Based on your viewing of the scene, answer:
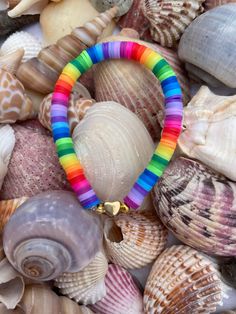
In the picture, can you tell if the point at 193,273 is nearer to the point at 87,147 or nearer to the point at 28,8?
the point at 87,147

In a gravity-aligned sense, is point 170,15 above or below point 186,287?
above

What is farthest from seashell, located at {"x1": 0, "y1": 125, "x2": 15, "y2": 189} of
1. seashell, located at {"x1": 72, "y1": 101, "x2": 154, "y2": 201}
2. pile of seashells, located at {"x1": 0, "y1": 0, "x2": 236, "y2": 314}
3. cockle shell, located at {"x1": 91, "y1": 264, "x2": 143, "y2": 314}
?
cockle shell, located at {"x1": 91, "y1": 264, "x2": 143, "y2": 314}

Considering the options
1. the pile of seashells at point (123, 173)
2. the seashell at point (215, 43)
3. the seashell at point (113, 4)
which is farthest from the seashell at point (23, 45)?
the seashell at point (215, 43)

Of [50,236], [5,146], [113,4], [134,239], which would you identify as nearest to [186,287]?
[134,239]

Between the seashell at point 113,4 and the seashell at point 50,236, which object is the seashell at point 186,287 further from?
the seashell at point 113,4

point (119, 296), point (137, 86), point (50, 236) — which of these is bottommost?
point (119, 296)

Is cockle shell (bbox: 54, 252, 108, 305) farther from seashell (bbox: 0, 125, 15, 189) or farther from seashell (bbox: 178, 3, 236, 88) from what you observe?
seashell (bbox: 178, 3, 236, 88)

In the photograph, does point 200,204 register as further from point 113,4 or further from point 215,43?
point 113,4
